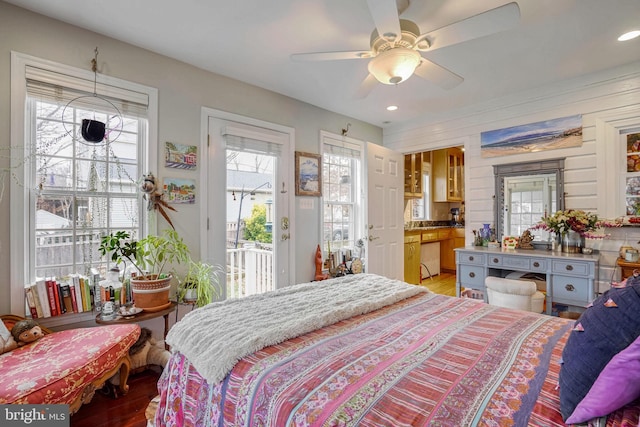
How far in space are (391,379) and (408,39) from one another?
1.84m

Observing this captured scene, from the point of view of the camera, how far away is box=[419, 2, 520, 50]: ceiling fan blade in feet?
4.72

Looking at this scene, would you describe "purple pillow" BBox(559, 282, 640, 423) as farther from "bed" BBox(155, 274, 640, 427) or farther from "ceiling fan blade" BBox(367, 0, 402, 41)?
"ceiling fan blade" BBox(367, 0, 402, 41)

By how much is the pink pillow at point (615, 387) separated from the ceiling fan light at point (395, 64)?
1.65 meters

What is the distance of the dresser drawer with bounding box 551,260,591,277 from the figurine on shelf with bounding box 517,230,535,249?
0.56 meters

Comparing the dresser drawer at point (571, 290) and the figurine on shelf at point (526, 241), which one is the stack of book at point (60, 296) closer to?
the dresser drawer at point (571, 290)

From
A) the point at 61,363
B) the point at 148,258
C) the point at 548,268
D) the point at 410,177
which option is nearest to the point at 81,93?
the point at 148,258

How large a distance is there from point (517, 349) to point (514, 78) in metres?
2.86

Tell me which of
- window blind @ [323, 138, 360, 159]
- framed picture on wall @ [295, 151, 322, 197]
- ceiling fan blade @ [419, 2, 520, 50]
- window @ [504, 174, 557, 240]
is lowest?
window @ [504, 174, 557, 240]

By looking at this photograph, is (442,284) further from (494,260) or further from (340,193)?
(340,193)

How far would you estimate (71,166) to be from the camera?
89.9 inches

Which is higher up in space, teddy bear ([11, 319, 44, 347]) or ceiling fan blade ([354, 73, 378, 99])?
ceiling fan blade ([354, 73, 378, 99])

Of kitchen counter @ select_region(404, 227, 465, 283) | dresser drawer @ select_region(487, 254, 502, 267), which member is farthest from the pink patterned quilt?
kitchen counter @ select_region(404, 227, 465, 283)

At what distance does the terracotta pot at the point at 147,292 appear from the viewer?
2.24 m

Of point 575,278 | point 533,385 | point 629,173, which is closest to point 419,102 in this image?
point 629,173
